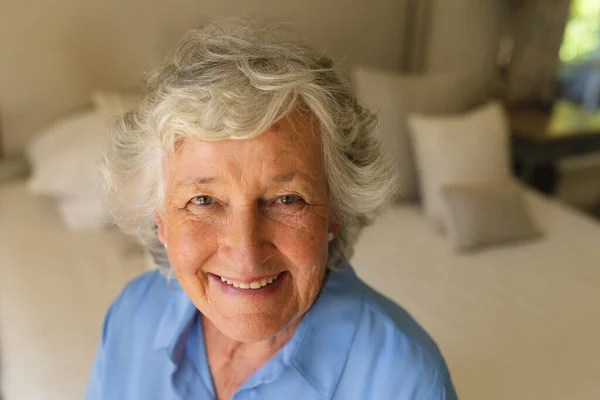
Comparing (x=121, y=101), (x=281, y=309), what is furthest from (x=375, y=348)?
(x=121, y=101)

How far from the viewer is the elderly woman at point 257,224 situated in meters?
0.72

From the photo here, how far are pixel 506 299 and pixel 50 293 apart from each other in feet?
4.64

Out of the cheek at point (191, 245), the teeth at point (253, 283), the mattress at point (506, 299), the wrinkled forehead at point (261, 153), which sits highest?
the wrinkled forehead at point (261, 153)

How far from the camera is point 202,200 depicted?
754mm

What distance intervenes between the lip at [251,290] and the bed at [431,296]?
72 centimetres

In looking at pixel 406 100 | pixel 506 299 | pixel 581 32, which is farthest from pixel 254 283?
pixel 581 32

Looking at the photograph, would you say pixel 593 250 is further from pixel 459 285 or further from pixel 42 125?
pixel 42 125

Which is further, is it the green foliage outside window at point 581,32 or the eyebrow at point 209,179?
the green foliage outside window at point 581,32

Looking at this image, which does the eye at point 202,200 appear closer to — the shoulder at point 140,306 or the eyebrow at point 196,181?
→ the eyebrow at point 196,181

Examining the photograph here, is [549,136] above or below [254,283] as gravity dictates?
below

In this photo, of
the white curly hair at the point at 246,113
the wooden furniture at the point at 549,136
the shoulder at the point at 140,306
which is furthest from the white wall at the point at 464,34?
the shoulder at the point at 140,306

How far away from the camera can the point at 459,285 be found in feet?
5.77

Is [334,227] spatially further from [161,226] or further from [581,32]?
[581,32]

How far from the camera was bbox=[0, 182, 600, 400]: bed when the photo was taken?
1.38m
